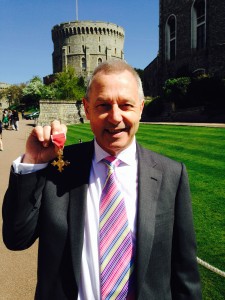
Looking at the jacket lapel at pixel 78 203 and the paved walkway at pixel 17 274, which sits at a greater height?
the jacket lapel at pixel 78 203

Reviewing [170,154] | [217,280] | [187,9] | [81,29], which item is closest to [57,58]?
[81,29]

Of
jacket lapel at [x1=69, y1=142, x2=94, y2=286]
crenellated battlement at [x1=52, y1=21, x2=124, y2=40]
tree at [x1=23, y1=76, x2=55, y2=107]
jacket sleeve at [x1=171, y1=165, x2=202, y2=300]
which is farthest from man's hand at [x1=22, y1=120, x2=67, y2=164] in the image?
crenellated battlement at [x1=52, y1=21, x2=124, y2=40]

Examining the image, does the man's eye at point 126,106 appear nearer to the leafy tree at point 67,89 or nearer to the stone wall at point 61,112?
the stone wall at point 61,112

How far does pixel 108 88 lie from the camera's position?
5.92 ft

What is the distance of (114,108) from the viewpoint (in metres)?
1.81

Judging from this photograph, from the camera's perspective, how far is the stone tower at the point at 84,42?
68.9 metres

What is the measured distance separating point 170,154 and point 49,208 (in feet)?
26.9

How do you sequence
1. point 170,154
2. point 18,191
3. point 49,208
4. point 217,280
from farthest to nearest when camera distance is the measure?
point 170,154, point 217,280, point 49,208, point 18,191

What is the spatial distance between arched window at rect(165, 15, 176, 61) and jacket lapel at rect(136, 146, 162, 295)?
35.8 metres

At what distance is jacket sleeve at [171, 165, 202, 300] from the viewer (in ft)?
6.44

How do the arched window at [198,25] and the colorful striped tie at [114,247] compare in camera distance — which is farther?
the arched window at [198,25]

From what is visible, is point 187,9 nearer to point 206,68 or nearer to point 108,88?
point 206,68

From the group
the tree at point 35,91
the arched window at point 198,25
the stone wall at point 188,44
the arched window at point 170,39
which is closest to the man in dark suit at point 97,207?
the stone wall at point 188,44

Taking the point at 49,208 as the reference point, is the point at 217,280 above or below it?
below
